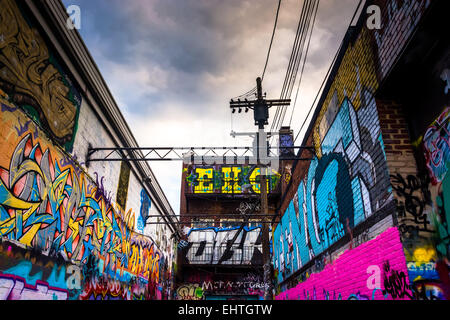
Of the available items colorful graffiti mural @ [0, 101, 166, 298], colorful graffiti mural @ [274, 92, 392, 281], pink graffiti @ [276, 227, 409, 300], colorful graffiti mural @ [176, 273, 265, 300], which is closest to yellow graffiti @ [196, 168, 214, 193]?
colorful graffiti mural @ [176, 273, 265, 300]

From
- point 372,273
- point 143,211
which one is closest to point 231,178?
point 143,211

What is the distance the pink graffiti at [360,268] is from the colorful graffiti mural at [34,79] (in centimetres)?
623

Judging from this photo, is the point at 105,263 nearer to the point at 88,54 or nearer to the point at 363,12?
the point at 88,54

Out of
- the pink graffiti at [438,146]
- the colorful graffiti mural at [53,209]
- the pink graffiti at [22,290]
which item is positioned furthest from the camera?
the colorful graffiti mural at [53,209]

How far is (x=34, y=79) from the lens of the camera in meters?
5.62

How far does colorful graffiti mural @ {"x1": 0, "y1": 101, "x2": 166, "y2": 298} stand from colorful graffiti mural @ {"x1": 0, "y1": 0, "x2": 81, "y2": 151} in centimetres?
34

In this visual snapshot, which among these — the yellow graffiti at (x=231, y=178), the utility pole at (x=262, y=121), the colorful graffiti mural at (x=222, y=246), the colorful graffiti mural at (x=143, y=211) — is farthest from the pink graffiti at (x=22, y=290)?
the yellow graffiti at (x=231, y=178)

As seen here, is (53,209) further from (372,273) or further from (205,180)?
(205,180)

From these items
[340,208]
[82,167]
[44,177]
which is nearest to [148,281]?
[82,167]

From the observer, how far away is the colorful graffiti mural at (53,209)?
16.3ft

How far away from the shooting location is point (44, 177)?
5855 millimetres

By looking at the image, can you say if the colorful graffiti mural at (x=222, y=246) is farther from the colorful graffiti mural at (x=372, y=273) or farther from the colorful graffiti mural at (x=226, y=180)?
the colorful graffiti mural at (x=372, y=273)

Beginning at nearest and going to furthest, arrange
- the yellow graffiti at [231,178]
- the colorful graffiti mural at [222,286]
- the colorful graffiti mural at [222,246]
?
1. the colorful graffiti mural at [222,286]
2. the colorful graffiti mural at [222,246]
3. the yellow graffiti at [231,178]

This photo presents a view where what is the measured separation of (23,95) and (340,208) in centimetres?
642
